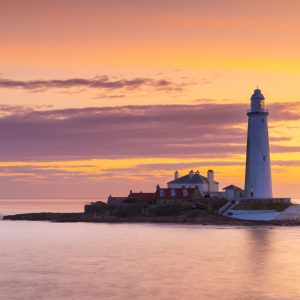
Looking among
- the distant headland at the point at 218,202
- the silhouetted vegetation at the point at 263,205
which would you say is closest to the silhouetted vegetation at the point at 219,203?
the distant headland at the point at 218,202

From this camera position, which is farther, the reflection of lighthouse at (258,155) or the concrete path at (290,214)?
the concrete path at (290,214)

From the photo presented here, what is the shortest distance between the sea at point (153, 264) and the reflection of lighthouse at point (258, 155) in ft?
20.3

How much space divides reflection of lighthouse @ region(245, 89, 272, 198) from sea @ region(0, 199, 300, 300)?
619cm

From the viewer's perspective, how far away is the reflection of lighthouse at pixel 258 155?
86.8 metres

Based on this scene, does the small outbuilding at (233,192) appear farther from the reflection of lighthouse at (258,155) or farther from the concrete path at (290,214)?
the reflection of lighthouse at (258,155)

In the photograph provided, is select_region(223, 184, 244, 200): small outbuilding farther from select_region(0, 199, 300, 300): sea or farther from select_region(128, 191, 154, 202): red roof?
select_region(0, 199, 300, 300): sea

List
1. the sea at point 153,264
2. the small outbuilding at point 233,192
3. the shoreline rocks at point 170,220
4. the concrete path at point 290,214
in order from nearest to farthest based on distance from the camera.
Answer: the sea at point 153,264, the shoreline rocks at point 170,220, the concrete path at point 290,214, the small outbuilding at point 233,192

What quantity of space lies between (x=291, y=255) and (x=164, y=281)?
17635 millimetres

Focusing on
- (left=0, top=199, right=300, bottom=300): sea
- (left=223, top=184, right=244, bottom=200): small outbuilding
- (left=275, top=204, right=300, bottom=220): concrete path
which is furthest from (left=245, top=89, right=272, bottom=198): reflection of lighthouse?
(left=223, top=184, right=244, bottom=200): small outbuilding

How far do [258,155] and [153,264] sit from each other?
3854 centimetres

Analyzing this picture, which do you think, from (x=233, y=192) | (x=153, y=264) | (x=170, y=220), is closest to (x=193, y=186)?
(x=233, y=192)

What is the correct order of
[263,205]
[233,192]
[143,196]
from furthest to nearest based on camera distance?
[143,196]
[233,192]
[263,205]

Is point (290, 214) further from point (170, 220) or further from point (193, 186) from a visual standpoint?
point (193, 186)

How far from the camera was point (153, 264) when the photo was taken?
51.2 metres
